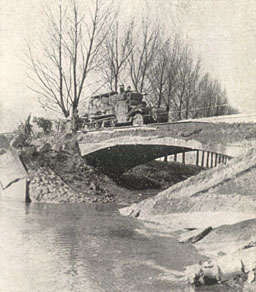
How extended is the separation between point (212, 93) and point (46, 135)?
763 centimetres

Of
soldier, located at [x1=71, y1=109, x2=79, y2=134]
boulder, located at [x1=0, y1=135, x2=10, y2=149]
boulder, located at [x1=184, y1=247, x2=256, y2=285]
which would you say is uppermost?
soldier, located at [x1=71, y1=109, x2=79, y2=134]

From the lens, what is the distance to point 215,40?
9.44 metres

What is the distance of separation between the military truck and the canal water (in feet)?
15.5

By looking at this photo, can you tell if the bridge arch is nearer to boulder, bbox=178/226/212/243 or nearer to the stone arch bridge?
the stone arch bridge

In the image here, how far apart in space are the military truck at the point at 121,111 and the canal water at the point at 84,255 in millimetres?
4719

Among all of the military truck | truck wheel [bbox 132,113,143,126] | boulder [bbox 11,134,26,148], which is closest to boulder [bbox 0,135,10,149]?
boulder [bbox 11,134,26,148]

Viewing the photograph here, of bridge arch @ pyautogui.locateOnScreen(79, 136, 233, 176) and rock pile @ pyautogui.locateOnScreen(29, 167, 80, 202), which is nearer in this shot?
bridge arch @ pyautogui.locateOnScreen(79, 136, 233, 176)

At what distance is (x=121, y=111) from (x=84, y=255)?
8855 millimetres

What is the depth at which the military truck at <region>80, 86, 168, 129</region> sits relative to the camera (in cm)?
1395

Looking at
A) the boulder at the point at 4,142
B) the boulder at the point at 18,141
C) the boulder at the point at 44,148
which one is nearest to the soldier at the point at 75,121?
the boulder at the point at 44,148

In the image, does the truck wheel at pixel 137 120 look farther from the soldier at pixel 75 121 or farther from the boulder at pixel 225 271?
the boulder at pixel 225 271

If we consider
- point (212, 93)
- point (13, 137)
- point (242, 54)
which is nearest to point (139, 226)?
point (242, 54)

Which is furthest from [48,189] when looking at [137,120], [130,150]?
[137,120]

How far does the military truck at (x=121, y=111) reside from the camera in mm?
13953
